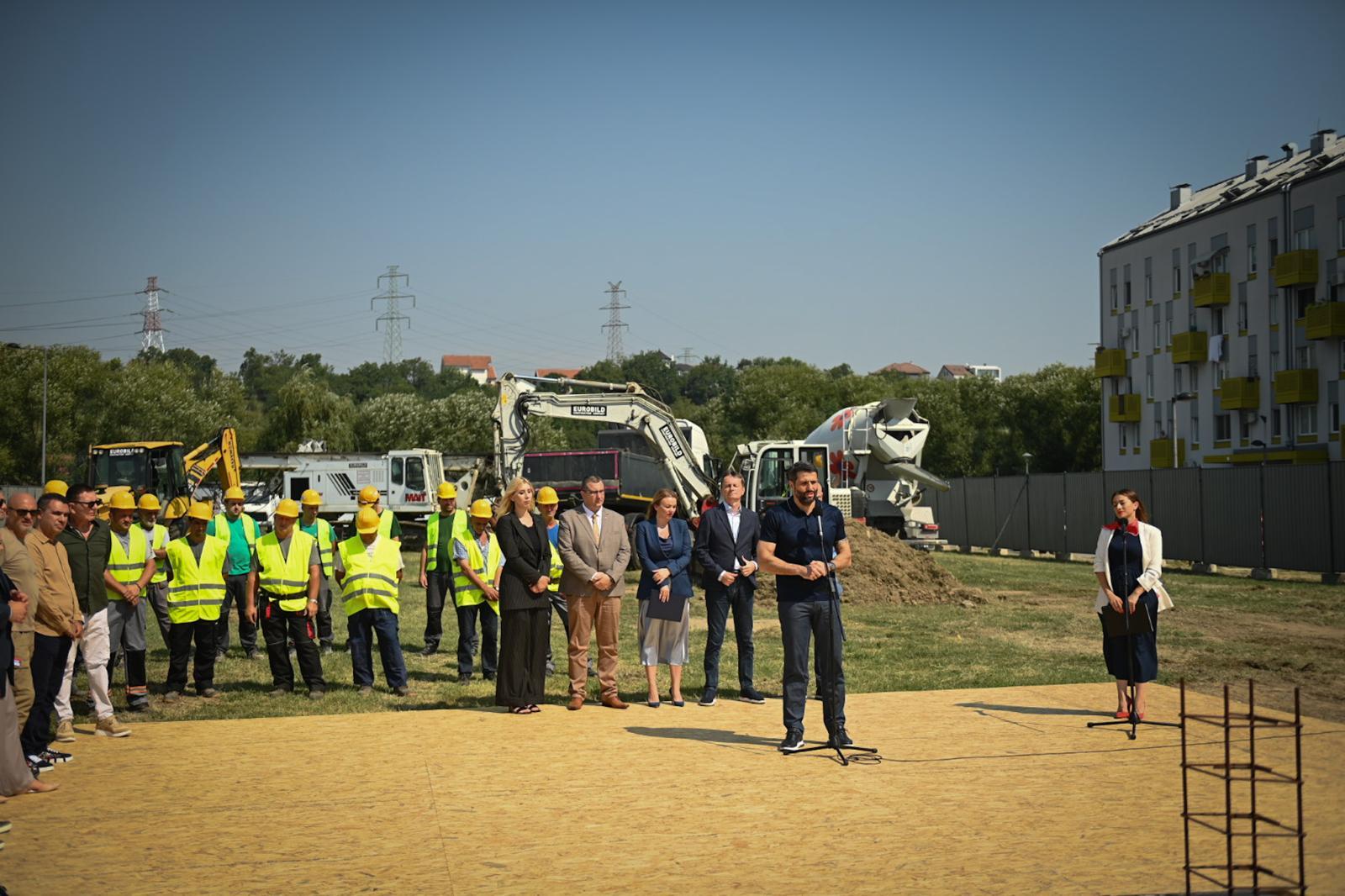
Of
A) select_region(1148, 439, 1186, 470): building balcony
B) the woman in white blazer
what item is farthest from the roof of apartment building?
the woman in white blazer

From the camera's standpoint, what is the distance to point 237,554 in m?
15.4

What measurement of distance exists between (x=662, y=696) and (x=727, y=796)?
442 centimetres

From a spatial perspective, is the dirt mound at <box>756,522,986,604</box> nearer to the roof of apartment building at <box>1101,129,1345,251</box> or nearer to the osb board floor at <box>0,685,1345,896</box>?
the osb board floor at <box>0,685,1345,896</box>

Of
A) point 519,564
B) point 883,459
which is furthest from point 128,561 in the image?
point 883,459

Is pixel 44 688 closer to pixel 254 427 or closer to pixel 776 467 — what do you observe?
pixel 776 467

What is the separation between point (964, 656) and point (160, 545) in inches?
366

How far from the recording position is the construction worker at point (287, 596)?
12984mm

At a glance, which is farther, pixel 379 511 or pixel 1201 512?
pixel 1201 512

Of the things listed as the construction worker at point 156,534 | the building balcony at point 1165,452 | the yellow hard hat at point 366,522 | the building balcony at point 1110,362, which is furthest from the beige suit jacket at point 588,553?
the building balcony at point 1110,362

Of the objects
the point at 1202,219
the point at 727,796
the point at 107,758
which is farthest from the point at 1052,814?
the point at 1202,219

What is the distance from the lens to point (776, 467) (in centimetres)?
3014

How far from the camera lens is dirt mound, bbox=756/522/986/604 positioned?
79.4 feet

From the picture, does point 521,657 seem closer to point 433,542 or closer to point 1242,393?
point 433,542

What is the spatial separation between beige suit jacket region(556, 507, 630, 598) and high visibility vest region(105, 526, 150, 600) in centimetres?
384
